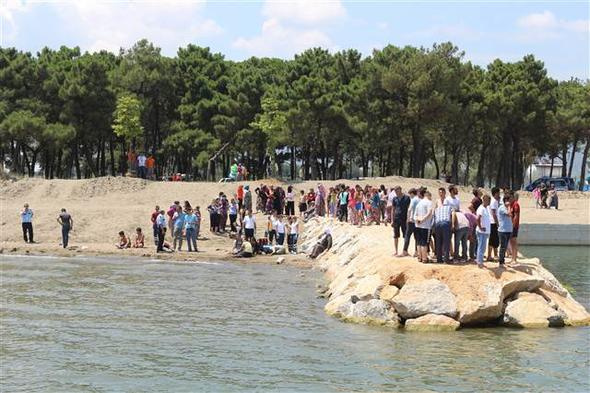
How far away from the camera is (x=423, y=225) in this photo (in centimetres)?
1756

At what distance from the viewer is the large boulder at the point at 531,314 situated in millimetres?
16000

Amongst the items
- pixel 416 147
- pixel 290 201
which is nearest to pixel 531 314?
pixel 290 201

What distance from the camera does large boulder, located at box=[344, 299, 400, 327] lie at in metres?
16.1

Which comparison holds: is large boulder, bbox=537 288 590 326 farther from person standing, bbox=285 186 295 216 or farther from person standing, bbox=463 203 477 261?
person standing, bbox=285 186 295 216

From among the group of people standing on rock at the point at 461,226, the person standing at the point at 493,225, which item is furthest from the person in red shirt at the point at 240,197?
the person standing at the point at 493,225

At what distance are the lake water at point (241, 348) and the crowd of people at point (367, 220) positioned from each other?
7.96 ft

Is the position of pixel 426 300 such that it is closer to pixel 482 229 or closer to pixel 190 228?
pixel 482 229

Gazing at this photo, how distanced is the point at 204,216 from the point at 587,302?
20.7m

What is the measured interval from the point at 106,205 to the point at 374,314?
Result: 27576mm

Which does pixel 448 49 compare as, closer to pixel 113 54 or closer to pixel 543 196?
pixel 543 196

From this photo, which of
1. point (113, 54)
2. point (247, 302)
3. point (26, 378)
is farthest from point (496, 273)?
point (113, 54)

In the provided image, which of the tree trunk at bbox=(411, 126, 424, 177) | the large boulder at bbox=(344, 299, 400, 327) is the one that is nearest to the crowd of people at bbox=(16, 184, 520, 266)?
the large boulder at bbox=(344, 299, 400, 327)

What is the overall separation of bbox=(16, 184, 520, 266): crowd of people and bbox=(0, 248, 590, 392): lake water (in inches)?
95.5

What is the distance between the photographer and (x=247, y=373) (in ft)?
41.4
